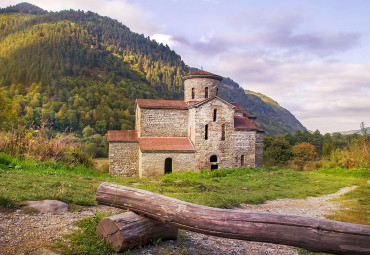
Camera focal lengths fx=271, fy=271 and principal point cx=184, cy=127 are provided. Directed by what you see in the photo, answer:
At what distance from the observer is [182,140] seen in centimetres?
2170

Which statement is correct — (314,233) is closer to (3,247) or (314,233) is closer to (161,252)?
(161,252)

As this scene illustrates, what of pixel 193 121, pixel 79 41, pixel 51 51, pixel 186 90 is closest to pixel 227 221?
pixel 193 121

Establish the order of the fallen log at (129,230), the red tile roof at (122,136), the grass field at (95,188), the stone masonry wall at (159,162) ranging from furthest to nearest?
Result: 1. the red tile roof at (122,136)
2. the stone masonry wall at (159,162)
3. the grass field at (95,188)
4. the fallen log at (129,230)

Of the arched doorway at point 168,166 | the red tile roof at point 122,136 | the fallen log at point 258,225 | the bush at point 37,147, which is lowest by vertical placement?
the arched doorway at point 168,166

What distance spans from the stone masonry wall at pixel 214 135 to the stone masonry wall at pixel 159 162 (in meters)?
0.93

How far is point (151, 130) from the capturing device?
21766 mm

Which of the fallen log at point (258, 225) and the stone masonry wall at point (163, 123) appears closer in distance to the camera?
the fallen log at point (258, 225)

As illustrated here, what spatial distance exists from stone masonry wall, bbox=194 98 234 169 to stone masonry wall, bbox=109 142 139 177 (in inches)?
194

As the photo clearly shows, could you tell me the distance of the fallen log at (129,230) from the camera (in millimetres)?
3988

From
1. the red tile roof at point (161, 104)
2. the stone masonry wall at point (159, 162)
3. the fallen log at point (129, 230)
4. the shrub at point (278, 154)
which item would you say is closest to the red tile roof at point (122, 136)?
the stone masonry wall at point (159, 162)

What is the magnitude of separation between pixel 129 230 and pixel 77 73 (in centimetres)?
8239

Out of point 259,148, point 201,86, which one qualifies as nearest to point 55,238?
point 201,86

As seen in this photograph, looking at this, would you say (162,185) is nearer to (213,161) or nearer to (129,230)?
(129,230)

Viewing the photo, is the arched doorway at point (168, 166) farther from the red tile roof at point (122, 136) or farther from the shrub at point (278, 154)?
the shrub at point (278, 154)
